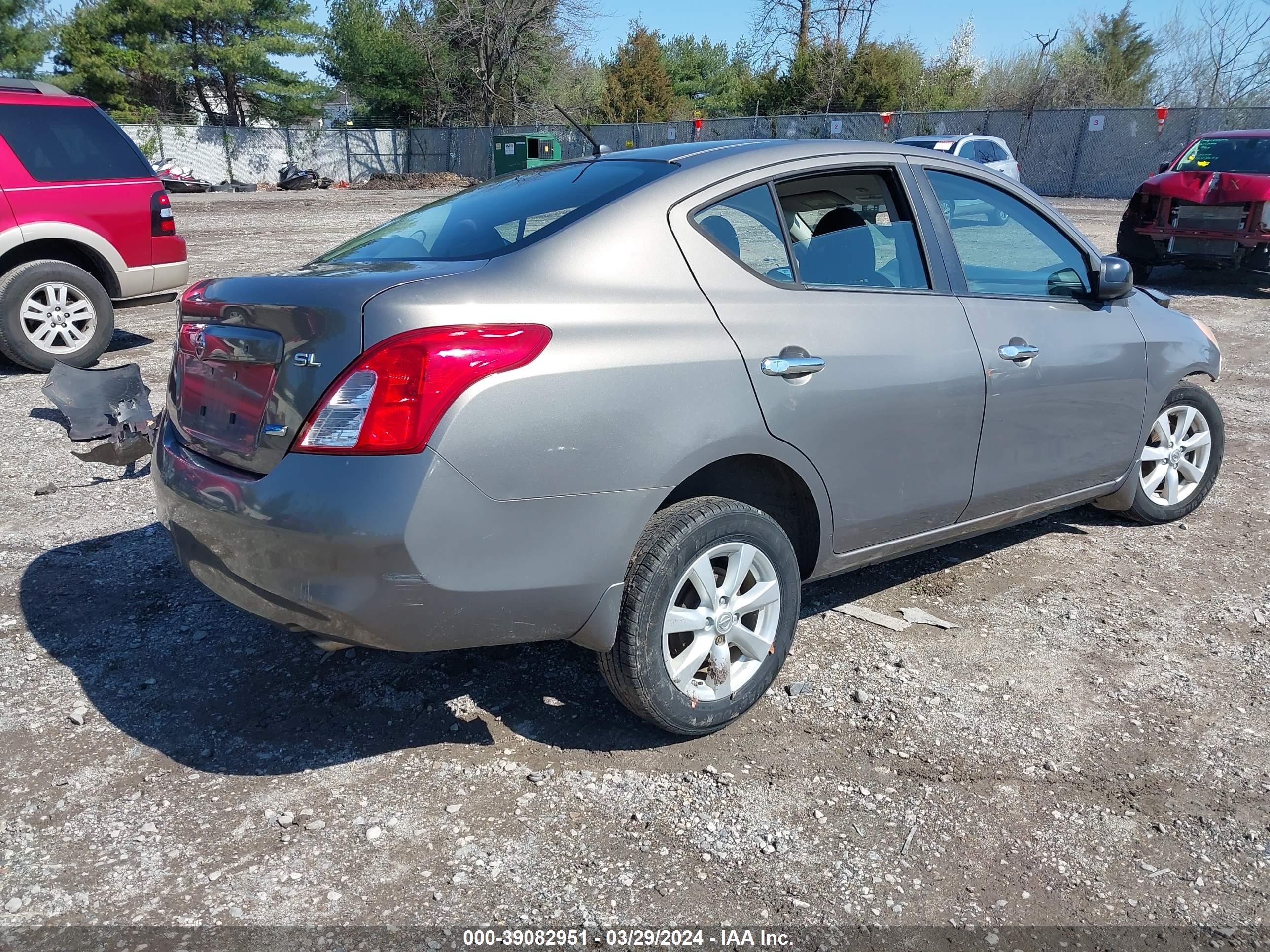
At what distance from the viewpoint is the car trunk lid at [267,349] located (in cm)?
Answer: 256

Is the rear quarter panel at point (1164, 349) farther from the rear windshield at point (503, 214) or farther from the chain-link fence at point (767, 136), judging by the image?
the chain-link fence at point (767, 136)

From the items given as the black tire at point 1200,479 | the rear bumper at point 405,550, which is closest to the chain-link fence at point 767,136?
the black tire at point 1200,479

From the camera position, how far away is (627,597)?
9.23 ft

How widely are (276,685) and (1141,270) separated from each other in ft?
41.5

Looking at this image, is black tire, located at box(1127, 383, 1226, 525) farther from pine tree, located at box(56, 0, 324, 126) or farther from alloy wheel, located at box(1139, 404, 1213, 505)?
pine tree, located at box(56, 0, 324, 126)

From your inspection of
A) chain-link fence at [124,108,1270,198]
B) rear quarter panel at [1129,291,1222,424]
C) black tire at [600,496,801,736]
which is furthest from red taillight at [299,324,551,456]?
chain-link fence at [124,108,1270,198]

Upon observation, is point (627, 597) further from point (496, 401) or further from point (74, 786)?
point (74, 786)

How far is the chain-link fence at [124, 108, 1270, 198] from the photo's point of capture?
1201 inches

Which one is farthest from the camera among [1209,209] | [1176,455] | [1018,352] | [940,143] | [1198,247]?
[940,143]

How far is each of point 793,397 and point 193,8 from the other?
47.6m

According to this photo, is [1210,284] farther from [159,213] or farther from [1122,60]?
[1122,60]

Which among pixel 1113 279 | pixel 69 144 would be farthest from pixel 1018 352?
pixel 69 144

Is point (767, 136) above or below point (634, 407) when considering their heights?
above

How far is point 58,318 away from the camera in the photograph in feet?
25.6
